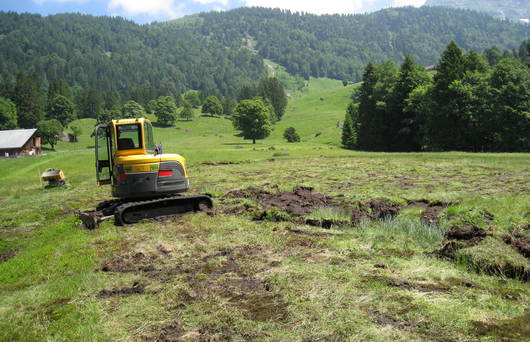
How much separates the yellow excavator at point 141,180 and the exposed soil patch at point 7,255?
2.26 m

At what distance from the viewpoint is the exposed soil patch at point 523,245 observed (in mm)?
7883

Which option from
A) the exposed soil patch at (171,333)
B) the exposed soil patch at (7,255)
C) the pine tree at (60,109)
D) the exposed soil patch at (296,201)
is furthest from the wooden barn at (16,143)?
the exposed soil patch at (171,333)

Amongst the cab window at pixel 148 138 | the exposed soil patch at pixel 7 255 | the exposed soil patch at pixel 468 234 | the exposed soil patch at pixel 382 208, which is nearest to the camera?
the exposed soil patch at pixel 468 234

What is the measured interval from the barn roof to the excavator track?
293 feet

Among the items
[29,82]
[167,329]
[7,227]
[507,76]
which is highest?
[29,82]

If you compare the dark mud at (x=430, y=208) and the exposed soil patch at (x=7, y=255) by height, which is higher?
the dark mud at (x=430, y=208)

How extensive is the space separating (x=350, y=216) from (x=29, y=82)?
154093mm


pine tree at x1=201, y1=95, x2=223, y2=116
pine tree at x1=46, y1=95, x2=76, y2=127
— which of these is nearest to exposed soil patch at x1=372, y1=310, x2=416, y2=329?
pine tree at x1=46, y1=95, x2=76, y2=127

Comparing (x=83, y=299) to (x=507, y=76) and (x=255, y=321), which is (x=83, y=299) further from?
(x=507, y=76)

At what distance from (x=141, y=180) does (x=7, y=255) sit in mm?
4586

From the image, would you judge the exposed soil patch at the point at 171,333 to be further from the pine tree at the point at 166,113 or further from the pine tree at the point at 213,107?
the pine tree at the point at 213,107

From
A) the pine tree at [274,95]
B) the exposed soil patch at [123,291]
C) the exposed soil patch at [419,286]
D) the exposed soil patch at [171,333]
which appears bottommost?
the exposed soil patch at [123,291]

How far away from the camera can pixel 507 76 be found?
52188mm

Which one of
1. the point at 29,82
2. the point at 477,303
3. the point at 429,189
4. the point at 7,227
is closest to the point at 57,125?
the point at 29,82
